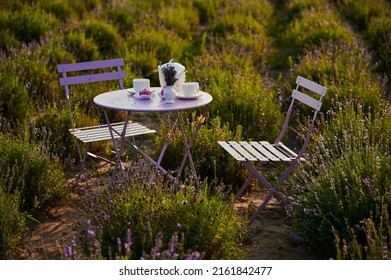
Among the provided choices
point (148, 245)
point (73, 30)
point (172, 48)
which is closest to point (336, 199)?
point (148, 245)

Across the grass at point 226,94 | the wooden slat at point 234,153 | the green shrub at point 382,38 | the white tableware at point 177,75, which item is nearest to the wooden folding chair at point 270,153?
the wooden slat at point 234,153

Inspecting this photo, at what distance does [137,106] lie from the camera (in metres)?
4.76

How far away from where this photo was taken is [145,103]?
16.0ft

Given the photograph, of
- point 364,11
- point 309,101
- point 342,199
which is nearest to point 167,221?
point 342,199

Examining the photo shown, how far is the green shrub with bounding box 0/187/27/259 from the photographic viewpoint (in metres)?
4.29

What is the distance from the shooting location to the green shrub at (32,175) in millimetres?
5035

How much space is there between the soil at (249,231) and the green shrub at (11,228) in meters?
0.09

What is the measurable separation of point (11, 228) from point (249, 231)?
66.8 inches

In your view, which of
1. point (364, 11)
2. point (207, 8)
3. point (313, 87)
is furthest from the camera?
point (207, 8)

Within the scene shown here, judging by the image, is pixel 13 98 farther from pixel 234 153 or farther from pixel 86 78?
pixel 234 153

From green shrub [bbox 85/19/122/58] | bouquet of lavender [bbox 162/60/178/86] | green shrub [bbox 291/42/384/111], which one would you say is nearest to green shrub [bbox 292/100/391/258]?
bouquet of lavender [bbox 162/60/178/86]

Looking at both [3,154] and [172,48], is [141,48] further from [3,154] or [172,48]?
[3,154]

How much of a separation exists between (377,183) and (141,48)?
242 inches

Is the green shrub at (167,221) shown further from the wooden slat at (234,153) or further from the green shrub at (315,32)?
the green shrub at (315,32)
